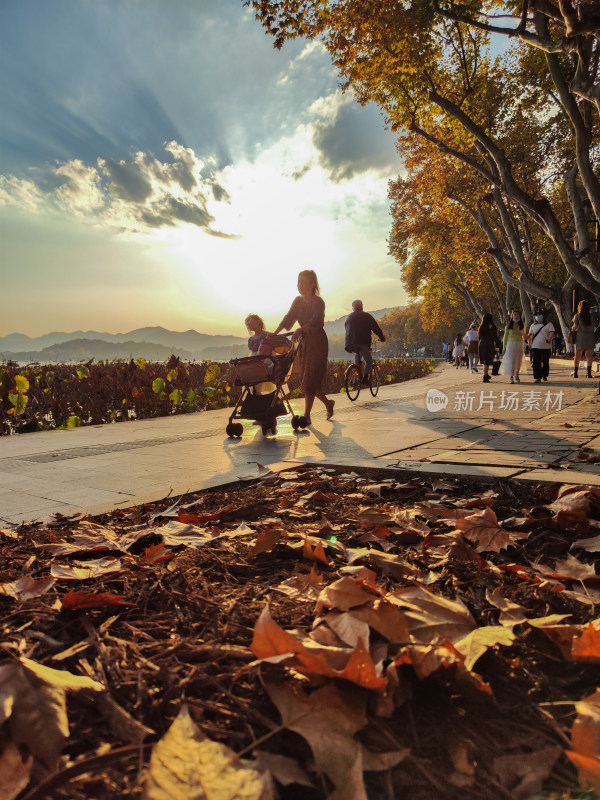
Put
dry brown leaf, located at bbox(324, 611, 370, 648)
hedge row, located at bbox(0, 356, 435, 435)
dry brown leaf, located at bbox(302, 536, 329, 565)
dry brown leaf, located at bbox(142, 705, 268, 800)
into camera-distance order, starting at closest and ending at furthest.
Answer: dry brown leaf, located at bbox(142, 705, 268, 800)
dry brown leaf, located at bbox(324, 611, 370, 648)
dry brown leaf, located at bbox(302, 536, 329, 565)
hedge row, located at bbox(0, 356, 435, 435)

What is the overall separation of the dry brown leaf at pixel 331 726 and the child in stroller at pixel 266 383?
531 cm

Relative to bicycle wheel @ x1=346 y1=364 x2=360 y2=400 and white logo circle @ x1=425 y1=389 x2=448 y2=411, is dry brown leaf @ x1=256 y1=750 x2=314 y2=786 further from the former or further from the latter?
bicycle wheel @ x1=346 y1=364 x2=360 y2=400

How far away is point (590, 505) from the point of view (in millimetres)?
2393

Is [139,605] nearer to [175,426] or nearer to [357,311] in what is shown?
[175,426]

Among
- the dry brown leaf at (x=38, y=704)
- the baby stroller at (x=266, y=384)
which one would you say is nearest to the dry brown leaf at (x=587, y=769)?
the dry brown leaf at (x=38, y=704)

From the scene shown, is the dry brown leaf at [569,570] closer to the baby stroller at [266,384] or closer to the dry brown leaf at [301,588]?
the dry brown leaf at [301,588]

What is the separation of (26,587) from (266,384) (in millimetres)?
4944

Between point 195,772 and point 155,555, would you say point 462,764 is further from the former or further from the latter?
point 155,555

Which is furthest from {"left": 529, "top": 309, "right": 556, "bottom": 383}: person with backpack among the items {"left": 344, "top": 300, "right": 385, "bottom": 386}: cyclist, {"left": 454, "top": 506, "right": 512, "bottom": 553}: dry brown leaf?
{"left": 454, "top": 506, "right": 512, "bottom": 553}: dry brown leaf

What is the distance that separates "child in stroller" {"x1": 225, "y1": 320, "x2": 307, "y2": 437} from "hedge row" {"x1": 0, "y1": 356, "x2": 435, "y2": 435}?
135 inches

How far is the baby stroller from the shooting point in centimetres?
634

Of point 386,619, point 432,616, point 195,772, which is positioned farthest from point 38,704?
point 432,616

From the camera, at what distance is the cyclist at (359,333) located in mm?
11148

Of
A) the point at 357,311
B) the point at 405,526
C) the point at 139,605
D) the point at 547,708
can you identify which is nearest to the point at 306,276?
the point at 357,311
